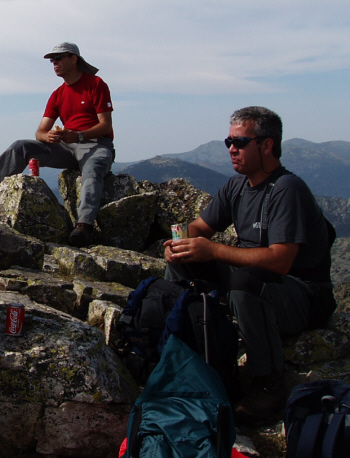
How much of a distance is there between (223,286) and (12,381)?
3.03m

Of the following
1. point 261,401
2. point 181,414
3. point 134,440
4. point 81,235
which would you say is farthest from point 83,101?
point 134,440

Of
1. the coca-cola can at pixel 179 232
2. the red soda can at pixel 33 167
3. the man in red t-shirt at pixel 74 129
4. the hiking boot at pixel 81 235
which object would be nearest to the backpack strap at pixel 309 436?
the coca-cola can at pixel 179 232

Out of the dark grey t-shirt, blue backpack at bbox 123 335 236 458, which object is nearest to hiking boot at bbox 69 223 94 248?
the dark grey t-shirt

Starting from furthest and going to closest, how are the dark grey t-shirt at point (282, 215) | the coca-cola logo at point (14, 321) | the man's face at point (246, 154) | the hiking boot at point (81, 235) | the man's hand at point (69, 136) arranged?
the man's hand at point (69, 136), the hiking boot at point (81, 235), the man's face at point (246, 154), the dark grey t-shirt at point (282, 215), the coca-cola logo at point (14, 321)

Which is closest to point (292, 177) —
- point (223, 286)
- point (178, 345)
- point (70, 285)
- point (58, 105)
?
point (223, 286)

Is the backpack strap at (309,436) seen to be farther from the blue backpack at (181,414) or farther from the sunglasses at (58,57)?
the sunglasses at (58,57)

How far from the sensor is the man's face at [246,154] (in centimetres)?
701

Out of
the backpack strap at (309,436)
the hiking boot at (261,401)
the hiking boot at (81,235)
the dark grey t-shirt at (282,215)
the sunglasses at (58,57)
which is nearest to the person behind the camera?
the backpack strap at (309,436)

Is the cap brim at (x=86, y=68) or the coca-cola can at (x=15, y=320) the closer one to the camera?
the coca-cola can at (x=15, y=320)

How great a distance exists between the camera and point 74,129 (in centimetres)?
1285

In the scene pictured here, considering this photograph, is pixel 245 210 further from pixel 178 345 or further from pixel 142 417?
pixel 142 417

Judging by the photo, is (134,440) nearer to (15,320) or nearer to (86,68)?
(15,320)

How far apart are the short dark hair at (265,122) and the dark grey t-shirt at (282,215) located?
1.20ft

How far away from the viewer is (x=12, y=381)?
564 cm
